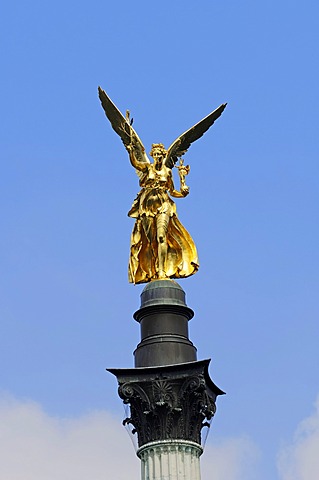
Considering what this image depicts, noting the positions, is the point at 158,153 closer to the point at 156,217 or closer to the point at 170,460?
the point at 156,217

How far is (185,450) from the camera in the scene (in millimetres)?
29609

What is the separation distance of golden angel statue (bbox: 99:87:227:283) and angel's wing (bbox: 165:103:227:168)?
0.03 m

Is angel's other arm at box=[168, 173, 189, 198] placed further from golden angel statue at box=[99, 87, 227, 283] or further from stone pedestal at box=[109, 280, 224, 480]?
stone pedestal at box=[109, 280, 224, 480]

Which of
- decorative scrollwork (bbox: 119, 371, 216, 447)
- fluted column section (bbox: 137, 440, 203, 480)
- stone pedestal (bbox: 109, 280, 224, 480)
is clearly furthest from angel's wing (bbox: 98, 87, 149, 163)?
fluted column section (bbox: 137, 440, 203, 480)

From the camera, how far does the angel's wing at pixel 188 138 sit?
34438 millimetres

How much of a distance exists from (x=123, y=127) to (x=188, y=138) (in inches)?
80.4

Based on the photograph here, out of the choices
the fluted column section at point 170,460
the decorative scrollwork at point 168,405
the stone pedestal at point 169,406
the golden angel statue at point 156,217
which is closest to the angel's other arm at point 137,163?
the golden angel statue at point 156,217

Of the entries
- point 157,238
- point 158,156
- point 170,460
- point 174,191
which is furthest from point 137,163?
point 170,460

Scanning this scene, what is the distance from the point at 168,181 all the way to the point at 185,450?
8.42 m

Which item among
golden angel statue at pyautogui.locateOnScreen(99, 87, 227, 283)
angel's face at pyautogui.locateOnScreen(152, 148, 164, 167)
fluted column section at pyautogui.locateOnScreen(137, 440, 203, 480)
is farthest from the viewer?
angel's face at pyautogui.locateOnScreen(152, 148, 164, 167)

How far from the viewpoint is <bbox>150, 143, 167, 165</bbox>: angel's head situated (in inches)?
1341

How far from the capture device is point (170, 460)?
2939 cm

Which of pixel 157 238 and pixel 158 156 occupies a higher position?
pixel 158 156

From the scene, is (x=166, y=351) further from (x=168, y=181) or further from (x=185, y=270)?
(x=168, y=181)
